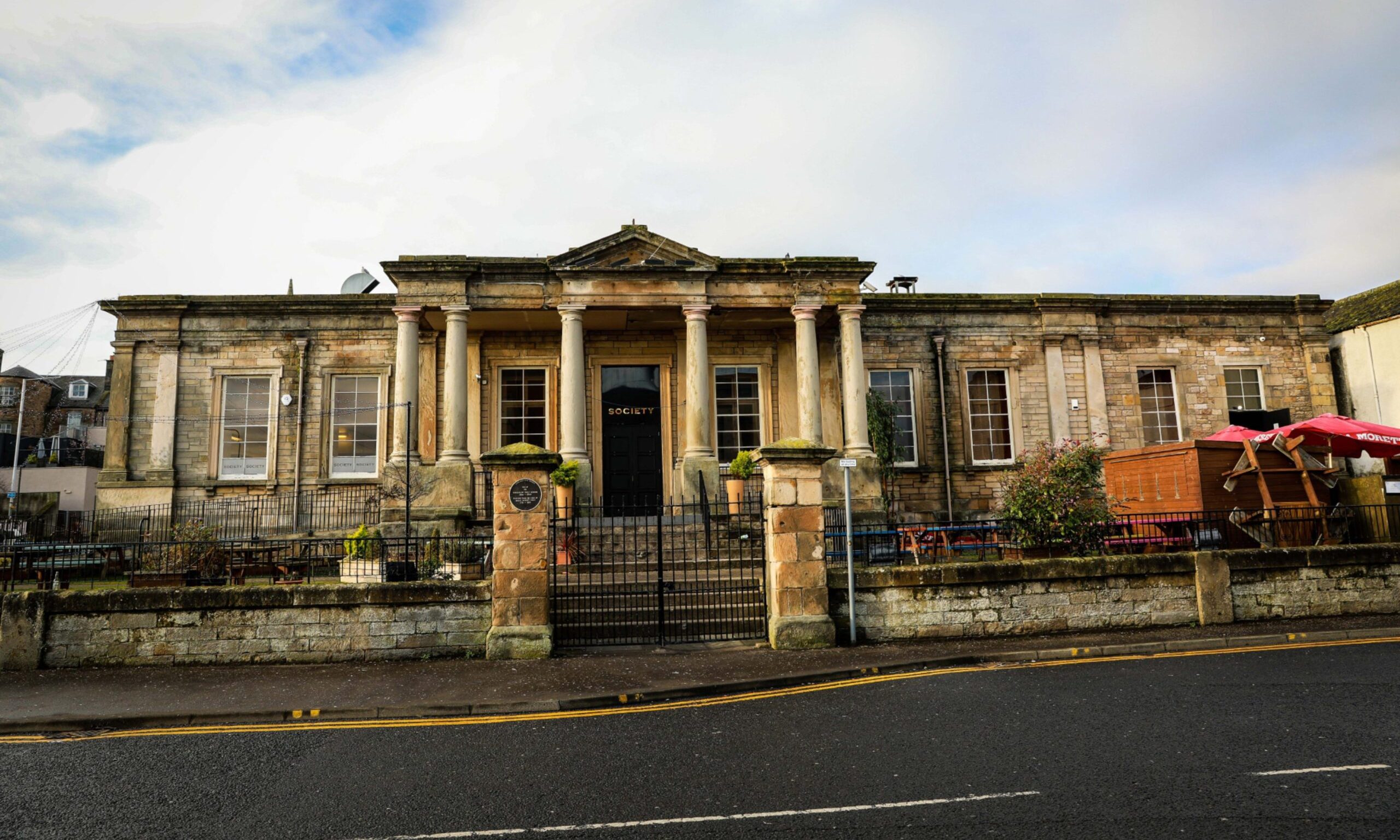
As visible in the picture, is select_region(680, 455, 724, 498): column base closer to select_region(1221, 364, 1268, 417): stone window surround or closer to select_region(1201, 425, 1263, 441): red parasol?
select_region(1201, 425, 1263, 441): red parasol

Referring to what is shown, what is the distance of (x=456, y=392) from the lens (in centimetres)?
1559

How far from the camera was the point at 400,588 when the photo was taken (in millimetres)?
8594

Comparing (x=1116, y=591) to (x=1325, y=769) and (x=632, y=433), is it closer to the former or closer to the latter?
(x=1325, y=769)

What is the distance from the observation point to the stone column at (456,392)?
15359mm

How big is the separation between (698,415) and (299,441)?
9196mm

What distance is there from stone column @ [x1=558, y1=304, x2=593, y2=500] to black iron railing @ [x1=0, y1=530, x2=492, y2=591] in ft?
7.11

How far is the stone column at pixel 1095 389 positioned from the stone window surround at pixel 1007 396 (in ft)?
5.40

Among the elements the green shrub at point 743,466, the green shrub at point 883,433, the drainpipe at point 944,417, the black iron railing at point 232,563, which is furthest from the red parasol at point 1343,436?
the black iron railing at point 232,563

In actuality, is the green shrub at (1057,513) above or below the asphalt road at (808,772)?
above

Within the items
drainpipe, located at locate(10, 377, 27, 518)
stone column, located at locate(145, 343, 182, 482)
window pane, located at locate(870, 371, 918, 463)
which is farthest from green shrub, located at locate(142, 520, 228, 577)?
window pane, located at locate(870, 371, 918, 463)

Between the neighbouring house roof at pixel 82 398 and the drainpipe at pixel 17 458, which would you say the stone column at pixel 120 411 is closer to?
the drainpipe at pixel 17 458

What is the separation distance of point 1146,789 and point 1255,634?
19.4ft

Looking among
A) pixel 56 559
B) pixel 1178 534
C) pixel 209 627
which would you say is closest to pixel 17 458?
pixel 56 559

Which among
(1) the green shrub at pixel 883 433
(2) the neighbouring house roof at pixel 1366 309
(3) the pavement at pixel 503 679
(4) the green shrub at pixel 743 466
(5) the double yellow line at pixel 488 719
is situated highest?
(2) the neighbouring house roof at pixel 1366 309
